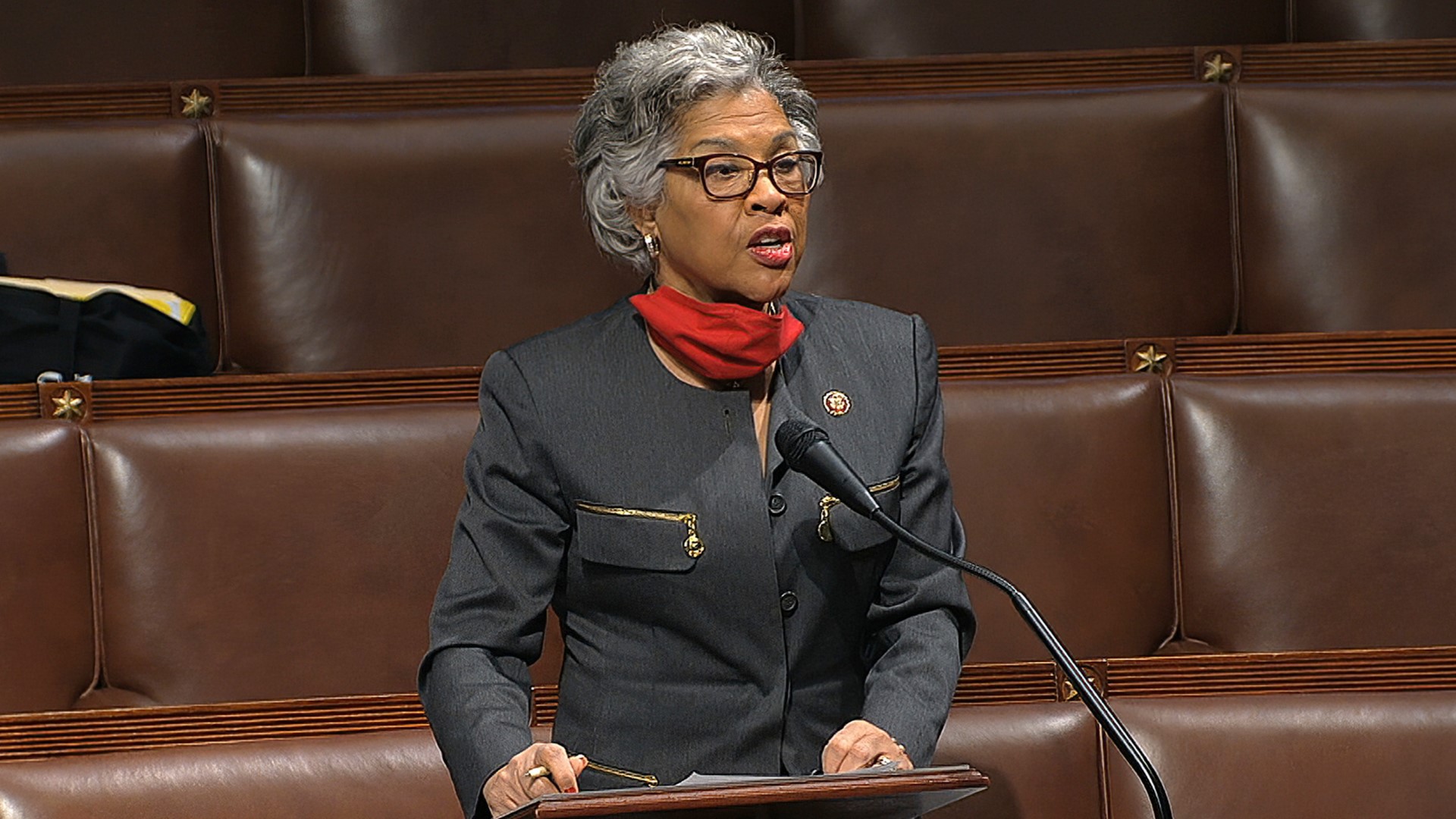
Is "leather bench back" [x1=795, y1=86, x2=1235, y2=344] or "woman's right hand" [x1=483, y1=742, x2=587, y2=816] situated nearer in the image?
"woman's right hand" [x1=483, y1=742, x2=587, y2=816]

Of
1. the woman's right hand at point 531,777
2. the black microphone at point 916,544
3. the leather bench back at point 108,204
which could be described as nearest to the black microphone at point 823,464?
the black microphone at point 916,544

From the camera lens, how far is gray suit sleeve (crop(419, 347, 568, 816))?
580 mm

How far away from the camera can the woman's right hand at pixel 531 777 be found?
0.53 m

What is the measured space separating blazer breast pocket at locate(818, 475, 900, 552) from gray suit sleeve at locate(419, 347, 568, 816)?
9 cm

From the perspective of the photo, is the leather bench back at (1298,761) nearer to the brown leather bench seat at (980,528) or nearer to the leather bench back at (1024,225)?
the brown leather bench seat at (980,528)

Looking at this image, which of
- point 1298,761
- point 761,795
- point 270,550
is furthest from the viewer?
point 270,550

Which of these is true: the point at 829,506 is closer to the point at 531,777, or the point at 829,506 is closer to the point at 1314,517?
the point at 531,777

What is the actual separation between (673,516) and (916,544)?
0.36 feet

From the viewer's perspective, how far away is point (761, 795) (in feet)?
1.51

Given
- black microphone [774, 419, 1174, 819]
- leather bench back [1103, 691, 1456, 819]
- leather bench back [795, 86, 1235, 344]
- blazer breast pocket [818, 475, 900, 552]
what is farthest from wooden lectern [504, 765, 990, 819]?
leather bench back [795, 86, 1235, 344]

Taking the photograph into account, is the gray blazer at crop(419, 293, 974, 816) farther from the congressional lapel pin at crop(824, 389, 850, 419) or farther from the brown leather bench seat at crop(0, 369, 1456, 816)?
the brown leather bench seat at crop(0, 369, 1456, 816)

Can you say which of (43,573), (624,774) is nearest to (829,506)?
(624,774)

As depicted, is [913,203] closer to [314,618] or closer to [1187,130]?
[1187,130]

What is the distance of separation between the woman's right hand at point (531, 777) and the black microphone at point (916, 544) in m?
0.11
